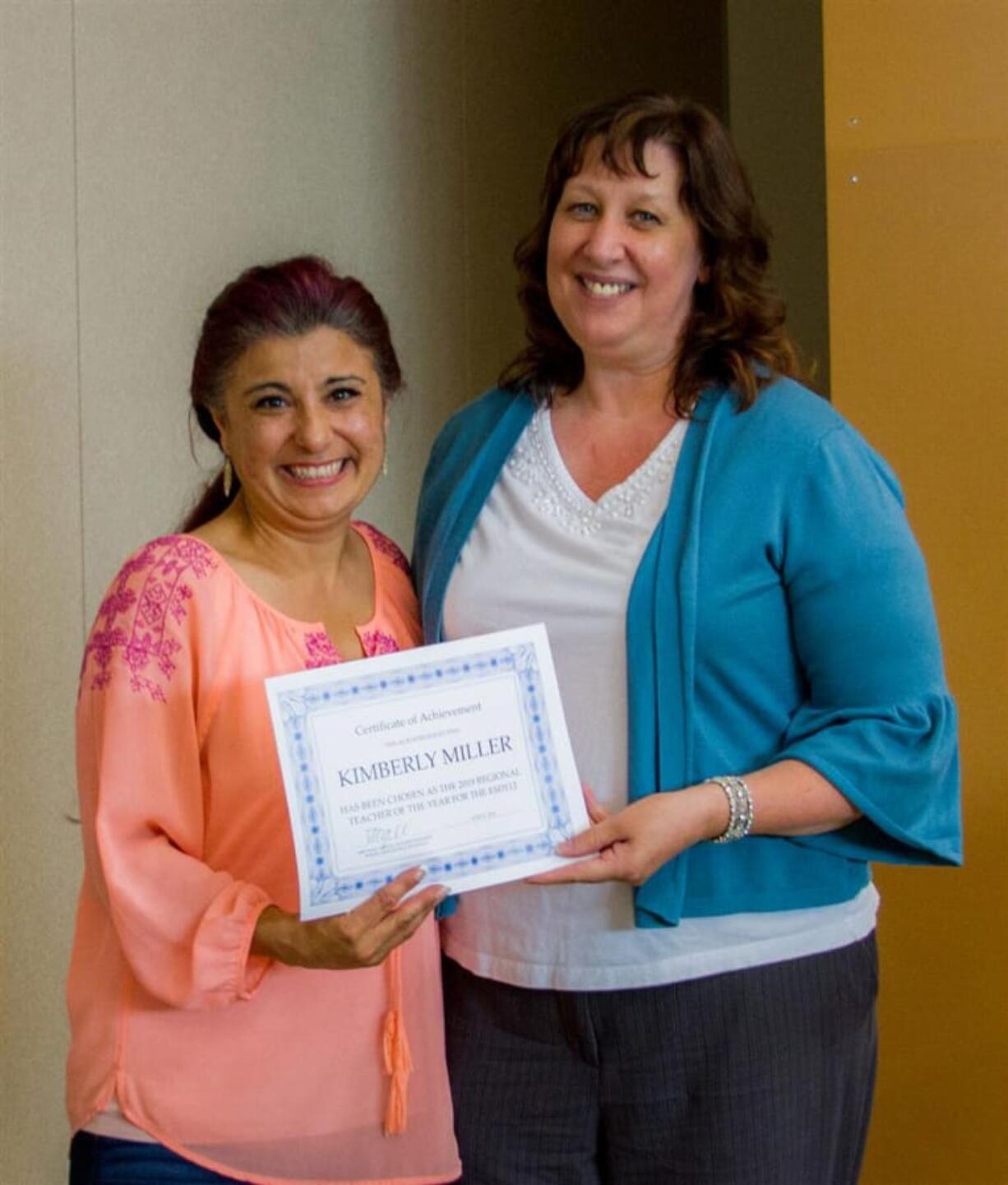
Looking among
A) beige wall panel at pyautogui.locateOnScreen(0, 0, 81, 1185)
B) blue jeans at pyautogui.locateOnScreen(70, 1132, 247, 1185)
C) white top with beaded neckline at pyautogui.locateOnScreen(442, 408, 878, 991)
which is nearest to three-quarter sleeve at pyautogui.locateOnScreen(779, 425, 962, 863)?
white top with beaded neckline at pyautogui.locateOnScreen(442, 408, 878, 991)

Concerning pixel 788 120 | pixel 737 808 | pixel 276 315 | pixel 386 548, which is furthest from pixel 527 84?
pixel 737 808

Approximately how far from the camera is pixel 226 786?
1692 millimetres

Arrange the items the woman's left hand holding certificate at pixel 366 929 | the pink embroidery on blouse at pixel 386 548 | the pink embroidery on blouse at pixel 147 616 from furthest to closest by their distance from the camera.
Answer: the pink embroidery on blouse at pixel 386 548 < the pink embroidery on blouse at pixel 147 616 < the woman's left hand holding certificate at pixel 366 929

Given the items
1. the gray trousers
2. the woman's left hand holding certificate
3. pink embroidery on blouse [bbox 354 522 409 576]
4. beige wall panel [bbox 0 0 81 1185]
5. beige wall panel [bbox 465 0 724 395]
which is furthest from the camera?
beige wall panel [bbox 465 0 724 395]

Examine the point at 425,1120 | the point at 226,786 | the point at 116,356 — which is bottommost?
the point at 425,1120

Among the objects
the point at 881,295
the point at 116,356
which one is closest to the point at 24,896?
the point at 116,356

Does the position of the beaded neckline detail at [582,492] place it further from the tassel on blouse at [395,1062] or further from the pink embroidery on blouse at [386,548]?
the tassel on blouse at [395,1062]

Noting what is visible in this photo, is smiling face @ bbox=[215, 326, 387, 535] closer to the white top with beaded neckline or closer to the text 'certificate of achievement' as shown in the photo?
the white top with beaded neckline

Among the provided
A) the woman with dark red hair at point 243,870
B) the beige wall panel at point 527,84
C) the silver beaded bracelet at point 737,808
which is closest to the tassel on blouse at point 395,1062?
the woman with dark red hair at point 243,870

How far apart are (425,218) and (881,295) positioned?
169cm

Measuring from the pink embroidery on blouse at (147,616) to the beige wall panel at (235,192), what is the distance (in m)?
1.18

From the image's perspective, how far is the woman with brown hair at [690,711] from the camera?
1.69 meters

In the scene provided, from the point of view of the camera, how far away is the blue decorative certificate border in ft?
5.07

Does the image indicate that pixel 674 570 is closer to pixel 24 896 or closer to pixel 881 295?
pixel 881 295
